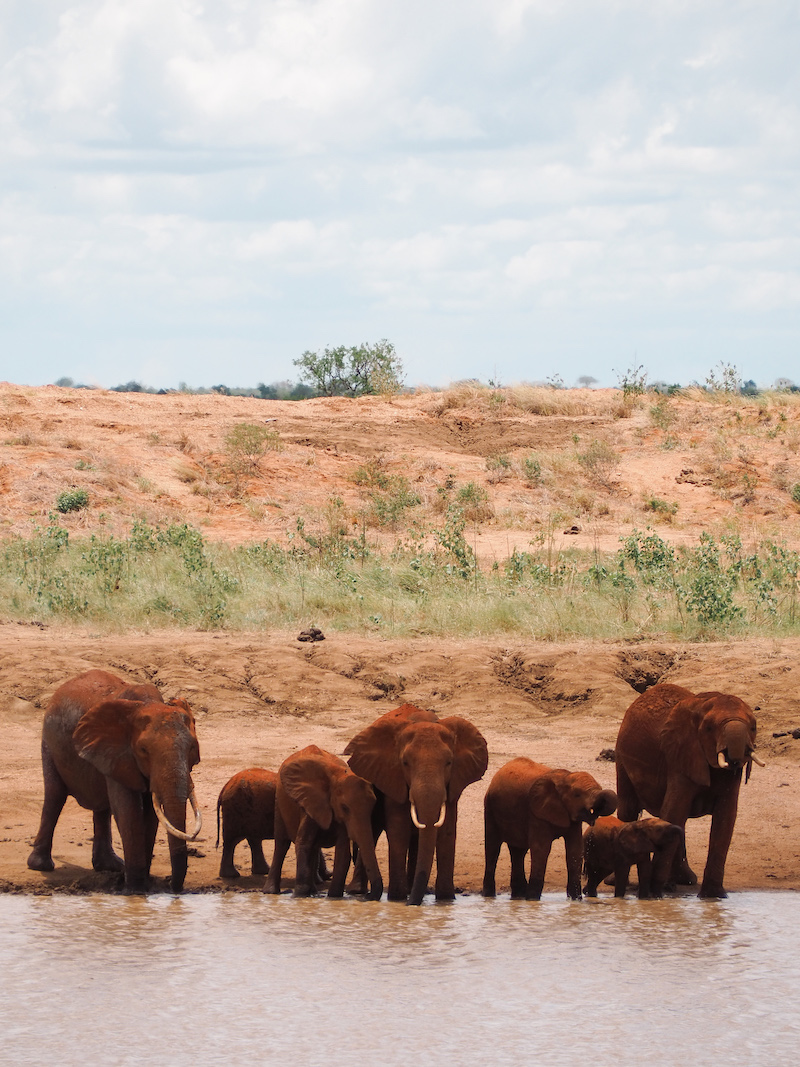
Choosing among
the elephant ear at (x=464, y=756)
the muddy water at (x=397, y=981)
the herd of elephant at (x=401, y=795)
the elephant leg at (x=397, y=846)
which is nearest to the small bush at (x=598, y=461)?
the herd of elephant at (x=401, y=795)

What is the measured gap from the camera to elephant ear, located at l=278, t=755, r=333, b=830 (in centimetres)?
763

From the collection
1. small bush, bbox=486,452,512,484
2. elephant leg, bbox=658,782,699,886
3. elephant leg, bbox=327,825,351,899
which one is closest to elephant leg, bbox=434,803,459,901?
elephant leg, bbox=327,825,351,899

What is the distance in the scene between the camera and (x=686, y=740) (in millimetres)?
7863

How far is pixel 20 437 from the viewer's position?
2809cm

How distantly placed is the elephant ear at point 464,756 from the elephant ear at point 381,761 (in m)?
0.30

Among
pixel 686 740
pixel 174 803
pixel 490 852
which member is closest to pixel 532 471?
pixel 686 740

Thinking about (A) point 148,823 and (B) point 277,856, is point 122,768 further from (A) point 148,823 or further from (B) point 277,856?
(B) point 277,856

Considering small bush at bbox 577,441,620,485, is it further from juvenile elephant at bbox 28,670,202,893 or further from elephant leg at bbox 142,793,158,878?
elephant leg at bbox 142,793,158,878

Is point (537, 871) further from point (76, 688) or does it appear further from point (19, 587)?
point (19, 587)

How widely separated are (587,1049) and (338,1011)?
112cm

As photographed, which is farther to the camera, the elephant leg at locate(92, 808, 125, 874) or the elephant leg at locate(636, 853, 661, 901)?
the elephant leg at locate(92, 808, 125, 874)

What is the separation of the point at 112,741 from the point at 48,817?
990mm

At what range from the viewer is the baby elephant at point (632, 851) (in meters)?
7.61

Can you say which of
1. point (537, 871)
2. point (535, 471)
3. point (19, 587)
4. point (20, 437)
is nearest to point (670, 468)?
point (535, 471)
